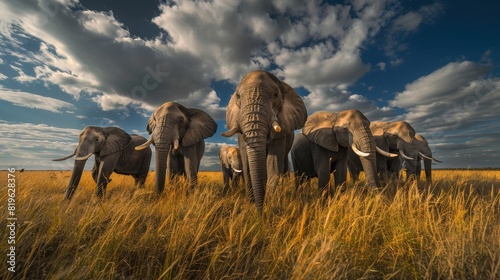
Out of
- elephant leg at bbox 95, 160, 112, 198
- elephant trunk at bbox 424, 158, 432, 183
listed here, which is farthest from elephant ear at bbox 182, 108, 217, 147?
elephant trunk at bbox 424, 158, 432, 183

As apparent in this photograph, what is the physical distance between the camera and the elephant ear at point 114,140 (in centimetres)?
900

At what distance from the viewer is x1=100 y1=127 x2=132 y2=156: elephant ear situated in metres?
9.00

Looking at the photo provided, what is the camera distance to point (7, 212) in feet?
9.91

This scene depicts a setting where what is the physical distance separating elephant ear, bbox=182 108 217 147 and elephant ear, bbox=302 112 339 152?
3.31 m

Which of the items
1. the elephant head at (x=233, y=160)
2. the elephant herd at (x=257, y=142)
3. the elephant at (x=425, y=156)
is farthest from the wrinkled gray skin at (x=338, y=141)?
the elephant at (x=425, y=156)

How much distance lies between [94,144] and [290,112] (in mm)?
7028

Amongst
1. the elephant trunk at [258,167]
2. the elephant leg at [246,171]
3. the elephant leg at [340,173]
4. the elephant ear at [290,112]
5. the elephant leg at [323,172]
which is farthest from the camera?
the elephant leg at [340,173]

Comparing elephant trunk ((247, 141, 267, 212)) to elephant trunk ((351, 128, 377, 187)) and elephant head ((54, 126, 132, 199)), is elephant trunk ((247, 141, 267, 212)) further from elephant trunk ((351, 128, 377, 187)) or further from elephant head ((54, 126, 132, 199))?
elephant head ((54, 126, 132, 199))

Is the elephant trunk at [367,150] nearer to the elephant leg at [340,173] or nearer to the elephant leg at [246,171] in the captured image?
the elephant leg at [340,173]

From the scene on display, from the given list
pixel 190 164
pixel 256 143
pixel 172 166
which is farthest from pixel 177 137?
pixel 256 143

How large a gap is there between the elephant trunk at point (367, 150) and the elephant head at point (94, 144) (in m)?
8.28

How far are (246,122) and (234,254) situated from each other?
2.60 meters

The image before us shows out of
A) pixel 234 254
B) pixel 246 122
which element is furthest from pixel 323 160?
pixel 234 254

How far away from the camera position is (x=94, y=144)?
8695 millimetres
